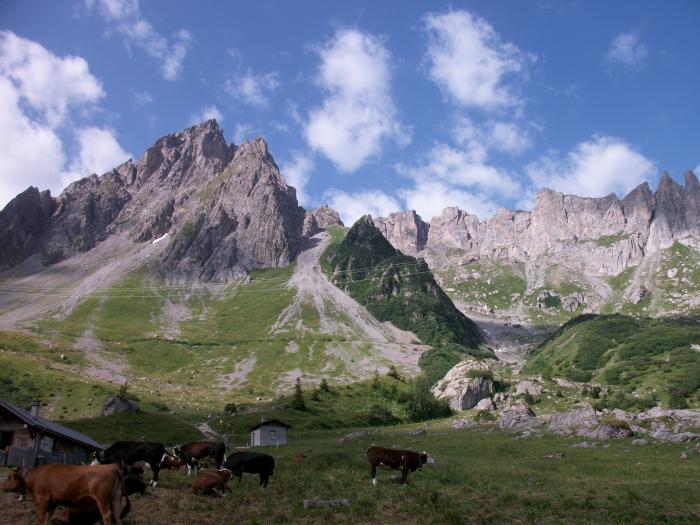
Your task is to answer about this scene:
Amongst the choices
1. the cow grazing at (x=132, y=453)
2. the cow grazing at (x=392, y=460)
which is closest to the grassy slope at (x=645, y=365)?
the cow grazing at (x=392, y=460)

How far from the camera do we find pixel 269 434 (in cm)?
7544

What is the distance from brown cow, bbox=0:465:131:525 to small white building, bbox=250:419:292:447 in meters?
59.3

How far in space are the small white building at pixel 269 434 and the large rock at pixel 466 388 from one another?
192 ft

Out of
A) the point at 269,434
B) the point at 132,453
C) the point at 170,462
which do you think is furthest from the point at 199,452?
the point at 269,434

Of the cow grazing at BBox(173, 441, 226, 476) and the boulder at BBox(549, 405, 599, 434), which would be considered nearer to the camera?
the cow grazing at BBox(173, 441, 226, 476)

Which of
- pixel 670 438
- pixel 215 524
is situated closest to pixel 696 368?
pixel 670 438

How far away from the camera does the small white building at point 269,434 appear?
74.6 meters

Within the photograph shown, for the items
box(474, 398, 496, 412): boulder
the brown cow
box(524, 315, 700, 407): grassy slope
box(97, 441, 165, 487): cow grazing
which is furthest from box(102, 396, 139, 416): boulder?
box(524, 315, 700, 407): grassy slope

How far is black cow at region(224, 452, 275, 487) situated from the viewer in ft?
96.1

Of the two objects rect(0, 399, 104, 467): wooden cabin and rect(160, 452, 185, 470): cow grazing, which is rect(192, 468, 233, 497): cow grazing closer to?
rect(160, 452, 185, 470): cow grazing

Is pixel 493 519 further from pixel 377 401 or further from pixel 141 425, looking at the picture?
pixel 377 401

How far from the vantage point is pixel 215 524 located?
1920 centimetres

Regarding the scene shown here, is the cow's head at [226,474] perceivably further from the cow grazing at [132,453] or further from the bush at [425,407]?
the bush at [425,407]

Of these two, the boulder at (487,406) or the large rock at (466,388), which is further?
the large rock at (466,388)
